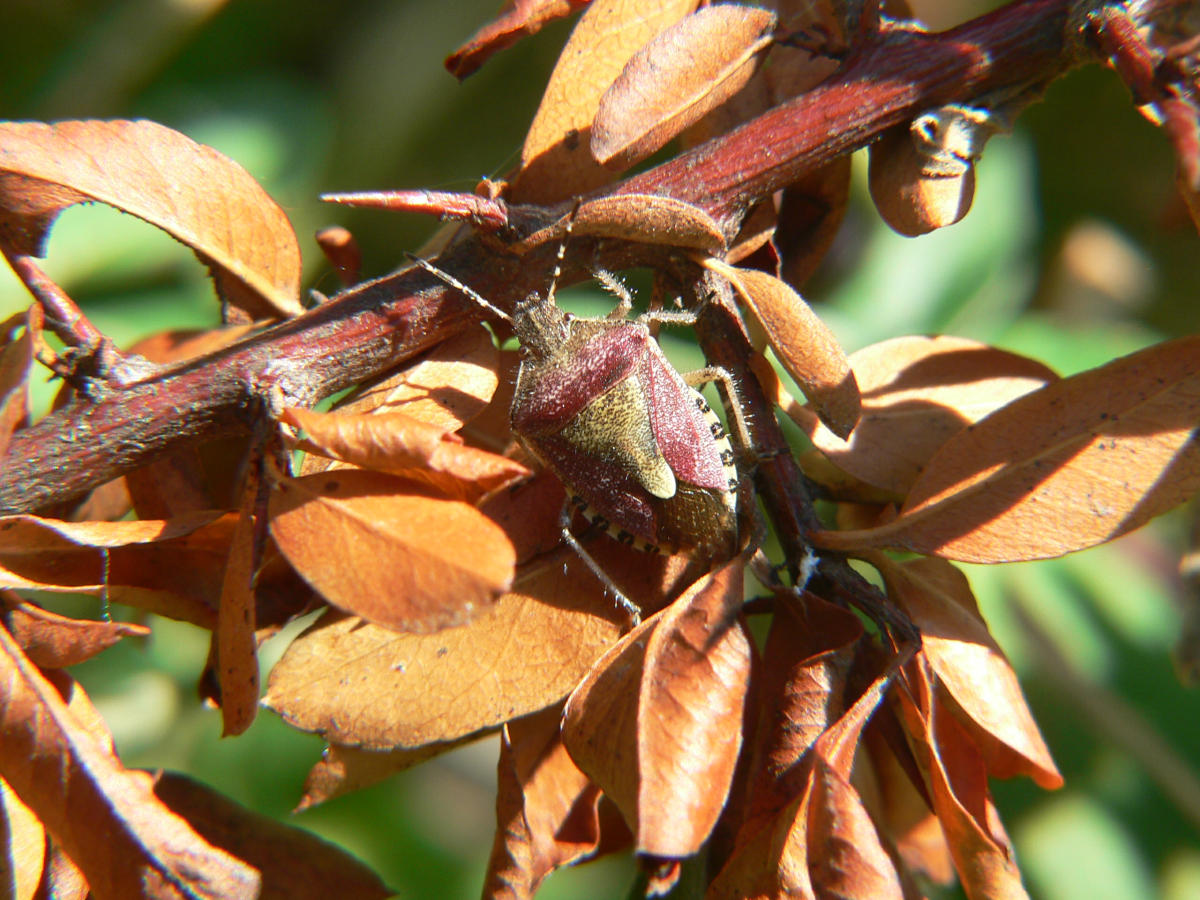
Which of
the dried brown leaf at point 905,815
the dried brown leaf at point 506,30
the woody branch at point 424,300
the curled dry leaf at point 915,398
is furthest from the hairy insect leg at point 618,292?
the dried brown leaf at point 905,815

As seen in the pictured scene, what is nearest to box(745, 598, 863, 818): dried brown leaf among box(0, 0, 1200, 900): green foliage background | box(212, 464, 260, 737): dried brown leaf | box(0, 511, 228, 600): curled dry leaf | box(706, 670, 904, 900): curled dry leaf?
box(706, 670, 904, 900): curled dry leaf

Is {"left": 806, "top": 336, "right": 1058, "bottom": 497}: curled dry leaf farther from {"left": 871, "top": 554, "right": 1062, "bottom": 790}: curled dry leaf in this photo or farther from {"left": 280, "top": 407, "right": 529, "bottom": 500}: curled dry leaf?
{"left": 280, "top": 407, "right": 529, "bottom": 500}: curled dry leaf

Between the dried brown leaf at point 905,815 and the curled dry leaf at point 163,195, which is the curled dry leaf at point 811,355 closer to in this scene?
the dried brown leaf at point 905,815

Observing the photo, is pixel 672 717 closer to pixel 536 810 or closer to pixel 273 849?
pixel 536 810

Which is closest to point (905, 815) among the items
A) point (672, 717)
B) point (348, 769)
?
point (672, 717)

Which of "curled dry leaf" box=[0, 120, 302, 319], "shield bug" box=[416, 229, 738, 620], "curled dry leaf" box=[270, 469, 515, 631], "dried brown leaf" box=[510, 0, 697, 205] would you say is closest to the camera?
"curled dry leaf" box=[270, 469, 515, 631]

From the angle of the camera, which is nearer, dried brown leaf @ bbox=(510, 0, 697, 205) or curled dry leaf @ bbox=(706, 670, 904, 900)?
curled dry leaf @ bbox=(706, 670, 904, 900)
